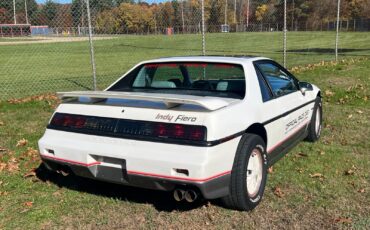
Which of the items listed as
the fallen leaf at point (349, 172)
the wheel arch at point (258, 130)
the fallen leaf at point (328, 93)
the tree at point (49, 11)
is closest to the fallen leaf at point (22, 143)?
the wheel arch at point (258, 130)

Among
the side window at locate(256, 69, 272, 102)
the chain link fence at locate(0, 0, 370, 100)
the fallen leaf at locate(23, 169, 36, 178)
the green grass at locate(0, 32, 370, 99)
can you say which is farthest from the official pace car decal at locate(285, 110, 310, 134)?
the green grass at locate(0, 32, 370, 99)

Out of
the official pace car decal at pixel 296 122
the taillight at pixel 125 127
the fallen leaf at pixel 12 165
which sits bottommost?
the fallen leaf at pixel 12 165

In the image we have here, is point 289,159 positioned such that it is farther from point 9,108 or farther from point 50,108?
point 9,108

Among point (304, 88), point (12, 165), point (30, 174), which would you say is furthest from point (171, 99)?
point (12, 165)

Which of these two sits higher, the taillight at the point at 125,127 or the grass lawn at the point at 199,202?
the taillight at the point at 125,127

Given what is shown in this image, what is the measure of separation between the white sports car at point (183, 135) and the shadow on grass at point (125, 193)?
19.6 inches

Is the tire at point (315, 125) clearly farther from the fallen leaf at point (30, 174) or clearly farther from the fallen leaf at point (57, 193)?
the fallen leaf at point (30, 174)

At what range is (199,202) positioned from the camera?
165 inches

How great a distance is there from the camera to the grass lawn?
383cm

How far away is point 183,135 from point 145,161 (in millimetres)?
373

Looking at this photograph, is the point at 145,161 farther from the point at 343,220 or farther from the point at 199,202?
the point at 343,220

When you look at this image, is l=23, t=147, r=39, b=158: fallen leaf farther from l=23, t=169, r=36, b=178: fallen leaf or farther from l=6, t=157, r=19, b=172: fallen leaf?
l=23, t=169, r=36, b=178: fallen leaf

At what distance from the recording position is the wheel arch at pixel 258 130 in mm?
4117

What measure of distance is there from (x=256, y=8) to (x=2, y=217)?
2506 centimetres
